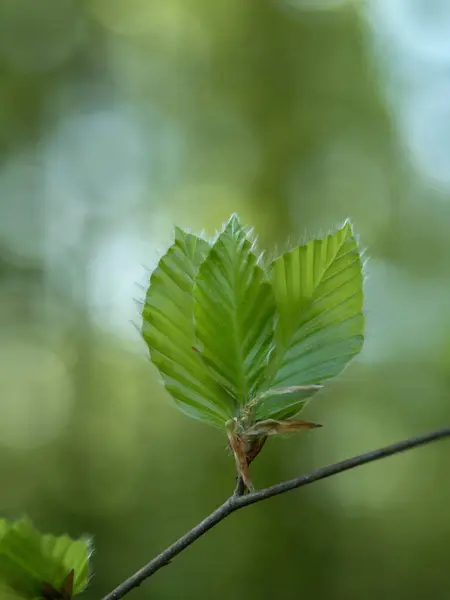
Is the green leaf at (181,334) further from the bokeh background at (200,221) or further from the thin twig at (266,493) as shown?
the bokeh background at (200,221)

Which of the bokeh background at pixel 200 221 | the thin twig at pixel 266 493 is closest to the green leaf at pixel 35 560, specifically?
the thin twig at pixel 266 493

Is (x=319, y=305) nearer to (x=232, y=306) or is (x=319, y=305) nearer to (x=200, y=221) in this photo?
(x=232, y=306)

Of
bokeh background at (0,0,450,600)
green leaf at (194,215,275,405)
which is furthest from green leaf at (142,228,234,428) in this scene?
bokeh background at (0,0,450,600)

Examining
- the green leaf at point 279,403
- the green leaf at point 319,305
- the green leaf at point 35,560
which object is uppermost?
the green leaf at point 319,305

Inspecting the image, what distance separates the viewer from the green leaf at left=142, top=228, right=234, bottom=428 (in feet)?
0.60

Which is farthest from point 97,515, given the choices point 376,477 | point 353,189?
point 353,189

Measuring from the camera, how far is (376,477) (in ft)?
12.0

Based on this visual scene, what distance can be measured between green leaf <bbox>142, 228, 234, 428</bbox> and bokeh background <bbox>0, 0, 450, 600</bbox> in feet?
10.1

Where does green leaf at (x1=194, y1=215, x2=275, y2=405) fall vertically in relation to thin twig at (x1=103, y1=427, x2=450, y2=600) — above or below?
above

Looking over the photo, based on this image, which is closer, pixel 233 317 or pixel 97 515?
pixel 233 317

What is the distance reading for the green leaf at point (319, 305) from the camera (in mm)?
180

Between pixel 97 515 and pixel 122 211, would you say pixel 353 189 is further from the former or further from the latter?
pixel 97 515

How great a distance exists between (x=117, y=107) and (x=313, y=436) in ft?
8.49

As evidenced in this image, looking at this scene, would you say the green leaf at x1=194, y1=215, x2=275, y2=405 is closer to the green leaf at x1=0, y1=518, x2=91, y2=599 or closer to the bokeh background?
the green leaf at x1=0, y1=518, x2=91, y2=599
